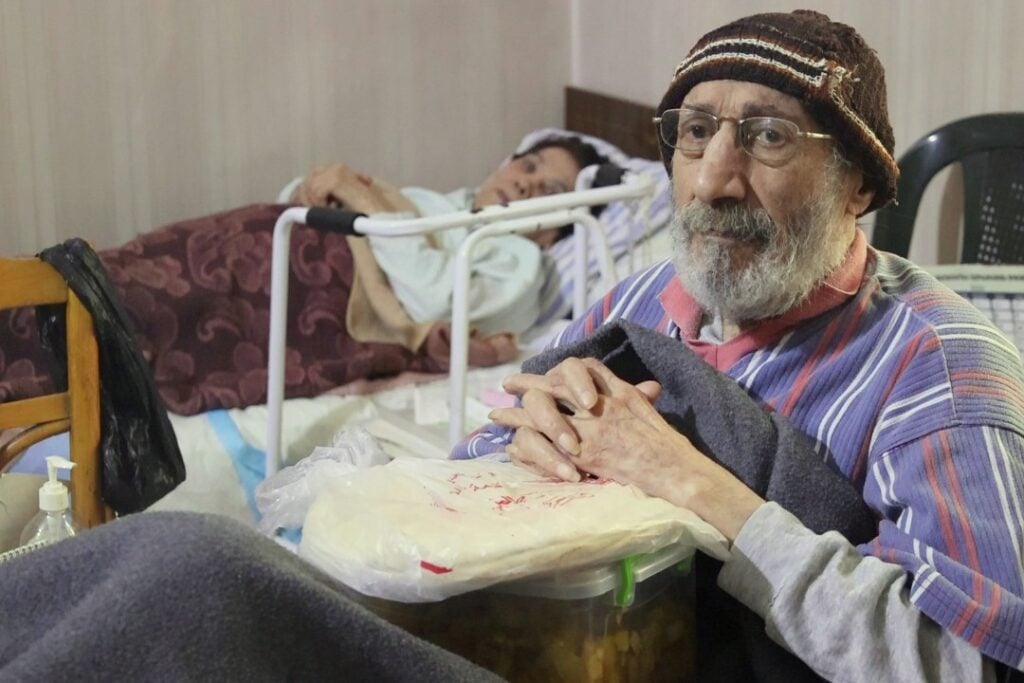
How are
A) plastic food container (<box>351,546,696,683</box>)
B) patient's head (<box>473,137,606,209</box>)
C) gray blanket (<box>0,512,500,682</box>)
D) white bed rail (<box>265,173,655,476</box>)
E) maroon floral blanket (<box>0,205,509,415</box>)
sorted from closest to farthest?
gray blanket (<box>0,512,500,682</box>), plastic food container (<box>351,546,696,683</box>), white bed rail (<box>265,173,655,476</box>), maroon floral blanket (<box>0,205,509,415</box>), patient's head (<box>473,137,606,209</box>)

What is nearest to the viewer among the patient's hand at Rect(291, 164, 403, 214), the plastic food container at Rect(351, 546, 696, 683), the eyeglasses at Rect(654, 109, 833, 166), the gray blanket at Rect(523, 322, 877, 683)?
the plastic food container at Rect(351, 546, 696, 683)

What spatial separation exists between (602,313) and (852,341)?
1.08 ft

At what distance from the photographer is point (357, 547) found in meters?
0.89

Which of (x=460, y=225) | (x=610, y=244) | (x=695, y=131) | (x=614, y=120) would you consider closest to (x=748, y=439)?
(x=695, y=131)

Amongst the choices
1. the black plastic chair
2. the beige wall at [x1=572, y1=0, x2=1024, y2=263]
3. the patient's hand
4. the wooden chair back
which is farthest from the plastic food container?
the patient's hand

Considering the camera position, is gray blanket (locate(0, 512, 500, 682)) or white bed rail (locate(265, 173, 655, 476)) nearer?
gray blanket (locate(0, 512, 500, 682))

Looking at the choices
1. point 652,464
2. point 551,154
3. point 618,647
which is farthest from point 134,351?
point 551,154

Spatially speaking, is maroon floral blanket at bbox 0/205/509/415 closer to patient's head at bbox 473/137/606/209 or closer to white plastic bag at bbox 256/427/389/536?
patient's head at bbox 473/137/606/209

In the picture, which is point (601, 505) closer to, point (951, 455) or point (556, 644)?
point (556, 644)

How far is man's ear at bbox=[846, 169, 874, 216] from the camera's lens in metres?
1.32

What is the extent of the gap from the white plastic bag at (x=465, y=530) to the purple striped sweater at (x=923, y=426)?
0.17 m

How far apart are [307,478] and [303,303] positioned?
155 centimetres

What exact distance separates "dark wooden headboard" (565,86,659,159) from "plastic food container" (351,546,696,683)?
7.07 ft

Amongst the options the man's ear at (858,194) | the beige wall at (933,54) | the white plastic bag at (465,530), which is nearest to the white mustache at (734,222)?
the man's ear at (858,194)
